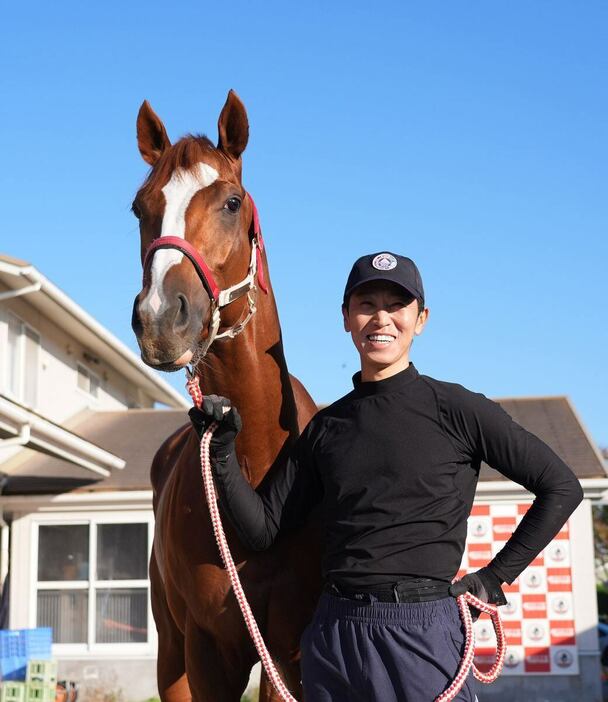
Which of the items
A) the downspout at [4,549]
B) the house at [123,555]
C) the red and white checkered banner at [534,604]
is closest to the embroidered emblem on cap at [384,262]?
the house at [123,555]

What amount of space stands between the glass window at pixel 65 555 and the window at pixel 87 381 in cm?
475

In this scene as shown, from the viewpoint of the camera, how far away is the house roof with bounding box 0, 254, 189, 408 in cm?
1321

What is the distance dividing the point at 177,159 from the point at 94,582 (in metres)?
10.6

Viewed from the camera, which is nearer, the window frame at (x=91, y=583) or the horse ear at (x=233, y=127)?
the horse ear at (x=233, y=127)

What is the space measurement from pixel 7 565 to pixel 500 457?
1153cm

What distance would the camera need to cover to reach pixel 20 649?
10.7 m

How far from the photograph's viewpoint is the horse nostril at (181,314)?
2572 mm

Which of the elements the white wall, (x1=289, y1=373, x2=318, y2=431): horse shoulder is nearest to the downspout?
the white wall

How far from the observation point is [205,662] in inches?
126

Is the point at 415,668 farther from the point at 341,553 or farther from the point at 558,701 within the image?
the point at 558,701

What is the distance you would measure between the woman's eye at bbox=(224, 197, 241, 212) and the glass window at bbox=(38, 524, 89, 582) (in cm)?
1053

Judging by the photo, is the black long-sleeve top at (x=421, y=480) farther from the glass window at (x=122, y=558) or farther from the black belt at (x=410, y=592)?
the glass window at (x=122, y=558)

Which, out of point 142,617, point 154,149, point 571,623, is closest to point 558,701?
point 571,623

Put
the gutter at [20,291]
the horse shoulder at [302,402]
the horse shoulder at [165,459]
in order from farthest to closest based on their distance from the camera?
the gutter at [20,291] → the horse shoulder at [165,459] → the horse shoulder at [302,402]
